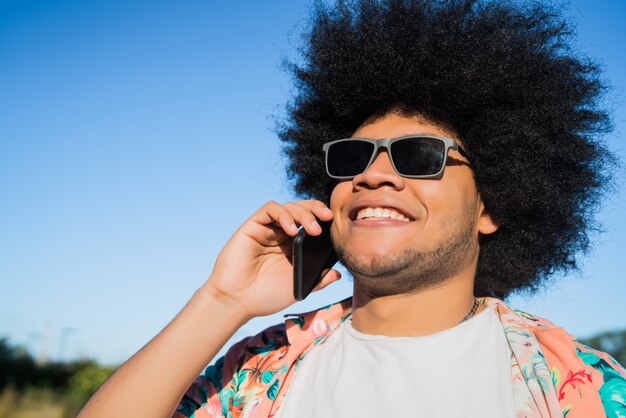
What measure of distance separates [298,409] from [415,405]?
1.79ft

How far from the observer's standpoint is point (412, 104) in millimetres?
3410

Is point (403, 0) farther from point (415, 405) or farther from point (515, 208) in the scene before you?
point (415, 405)

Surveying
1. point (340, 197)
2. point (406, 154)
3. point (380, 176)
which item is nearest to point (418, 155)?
point (406, 154)

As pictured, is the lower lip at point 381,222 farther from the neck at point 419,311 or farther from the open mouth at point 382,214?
the neck at point 419,311

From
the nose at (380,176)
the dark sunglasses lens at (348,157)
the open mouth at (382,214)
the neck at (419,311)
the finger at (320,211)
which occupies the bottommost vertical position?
the neck at (419,311)

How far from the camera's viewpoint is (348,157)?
3168 millimetres

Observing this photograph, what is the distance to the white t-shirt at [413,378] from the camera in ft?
8.32

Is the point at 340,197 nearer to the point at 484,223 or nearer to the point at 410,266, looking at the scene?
Answer: the point at 410,266

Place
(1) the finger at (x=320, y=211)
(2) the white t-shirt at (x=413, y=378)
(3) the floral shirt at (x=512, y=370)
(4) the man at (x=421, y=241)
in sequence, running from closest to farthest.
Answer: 1. (3) the floral shirt at (x=512, y=370)
2. (2) the white t-shirt at (x=413, y=378)
3. (4) the man at (x=421, y=241)
4. (1) the finger at (x=320, y=211)

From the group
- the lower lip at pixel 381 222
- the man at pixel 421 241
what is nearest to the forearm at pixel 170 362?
the man at pixel 421 241

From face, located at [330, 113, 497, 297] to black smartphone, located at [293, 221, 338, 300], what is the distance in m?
0.13

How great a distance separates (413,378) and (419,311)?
37 centimetres

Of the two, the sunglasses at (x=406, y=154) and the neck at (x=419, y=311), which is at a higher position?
the sunglasses at (x=406, y=154)

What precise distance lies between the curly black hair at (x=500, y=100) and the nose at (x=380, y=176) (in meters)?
0.49
